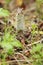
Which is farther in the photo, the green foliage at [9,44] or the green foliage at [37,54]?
the green foliage at [37,54]

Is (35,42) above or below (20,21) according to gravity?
below

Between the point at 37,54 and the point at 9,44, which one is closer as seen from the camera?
the point at 9,44

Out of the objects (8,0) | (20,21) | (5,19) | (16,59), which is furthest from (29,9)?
(16,59)

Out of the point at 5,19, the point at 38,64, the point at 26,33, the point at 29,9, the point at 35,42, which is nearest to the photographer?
the point at 38,64

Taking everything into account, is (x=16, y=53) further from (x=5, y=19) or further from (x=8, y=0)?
(x=8, y=0)

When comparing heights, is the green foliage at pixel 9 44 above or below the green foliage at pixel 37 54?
above

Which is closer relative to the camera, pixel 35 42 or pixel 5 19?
pixel 35 42

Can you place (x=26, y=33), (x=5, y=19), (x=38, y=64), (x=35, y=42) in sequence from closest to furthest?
(x=38, y=64), (x=35, y=42), (x=26, y=33), (x=5, y=19)

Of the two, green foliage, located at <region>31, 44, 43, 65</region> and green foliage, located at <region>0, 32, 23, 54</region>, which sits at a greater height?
green foliage, located at <region>0, 32, 23, 54</region>

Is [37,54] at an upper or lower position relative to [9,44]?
lower

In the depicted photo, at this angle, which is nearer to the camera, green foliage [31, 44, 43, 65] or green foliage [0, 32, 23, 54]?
green foliage [0, 32, 23, 54]
